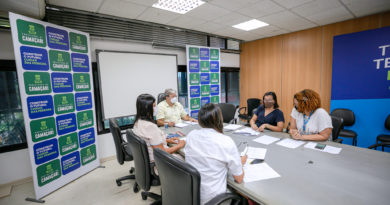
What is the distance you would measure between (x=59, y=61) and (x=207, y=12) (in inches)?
99.4

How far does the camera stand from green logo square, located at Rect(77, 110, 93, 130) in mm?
2945

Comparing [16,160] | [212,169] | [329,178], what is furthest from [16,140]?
[329,178]

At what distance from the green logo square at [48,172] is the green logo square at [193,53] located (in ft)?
11.0

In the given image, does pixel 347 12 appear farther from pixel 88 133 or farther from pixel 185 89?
pixel 88 133

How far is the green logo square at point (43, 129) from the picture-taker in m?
2.32

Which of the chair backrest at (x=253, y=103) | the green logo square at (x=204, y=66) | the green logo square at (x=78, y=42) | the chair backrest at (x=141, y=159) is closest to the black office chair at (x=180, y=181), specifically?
the chair backrest at (x=141, y=159)

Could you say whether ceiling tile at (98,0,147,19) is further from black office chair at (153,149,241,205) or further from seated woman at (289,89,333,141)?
seated woman at (289,89,333,141)

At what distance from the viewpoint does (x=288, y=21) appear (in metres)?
3.77

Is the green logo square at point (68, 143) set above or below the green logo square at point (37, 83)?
below

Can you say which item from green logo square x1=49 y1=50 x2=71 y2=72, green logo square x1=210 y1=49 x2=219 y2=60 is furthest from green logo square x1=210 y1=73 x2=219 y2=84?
green logo square x1=49 y1=50 x2=71 y2=72

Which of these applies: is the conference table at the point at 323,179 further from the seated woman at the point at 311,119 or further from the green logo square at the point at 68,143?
the green logo square at the point at 68,143

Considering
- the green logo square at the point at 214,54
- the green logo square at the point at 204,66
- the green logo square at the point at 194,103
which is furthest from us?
the green logo square at the point at 214,54

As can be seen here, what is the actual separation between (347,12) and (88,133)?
5224 mm

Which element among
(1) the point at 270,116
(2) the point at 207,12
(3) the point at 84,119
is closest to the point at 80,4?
(3) the point at 84,119
